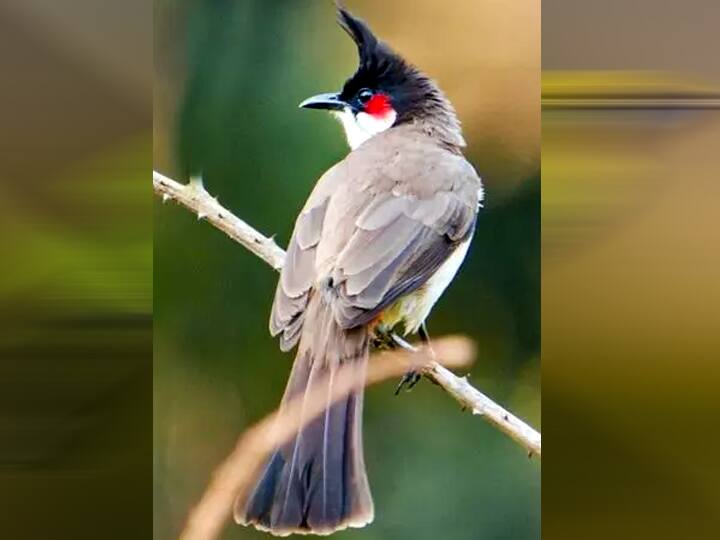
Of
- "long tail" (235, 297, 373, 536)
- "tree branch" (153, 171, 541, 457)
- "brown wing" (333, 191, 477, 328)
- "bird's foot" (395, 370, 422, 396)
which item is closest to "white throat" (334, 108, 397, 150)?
"brown wing" (333, 191, 477, 328)

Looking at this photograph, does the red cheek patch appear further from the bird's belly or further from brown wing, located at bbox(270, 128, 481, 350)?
the bird's belly

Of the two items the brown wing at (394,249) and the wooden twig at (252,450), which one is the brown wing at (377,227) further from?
the wooden twig at (252,450)

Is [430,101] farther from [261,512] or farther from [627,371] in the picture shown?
[261,512]

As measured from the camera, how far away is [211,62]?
7.52ft

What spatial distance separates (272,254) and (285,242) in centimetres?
4

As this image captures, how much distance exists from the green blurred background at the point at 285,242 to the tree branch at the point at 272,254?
0.9 inches

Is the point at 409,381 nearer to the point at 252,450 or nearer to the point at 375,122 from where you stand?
the point at 252,450

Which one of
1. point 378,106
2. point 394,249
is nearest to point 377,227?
point 394,249

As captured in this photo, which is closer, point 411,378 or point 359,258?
point 359,258

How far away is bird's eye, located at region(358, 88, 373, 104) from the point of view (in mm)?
2309

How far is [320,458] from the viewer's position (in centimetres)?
219

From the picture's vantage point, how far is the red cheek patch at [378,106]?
7.59 feet

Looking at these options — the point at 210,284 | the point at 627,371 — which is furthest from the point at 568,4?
the point at 210,284

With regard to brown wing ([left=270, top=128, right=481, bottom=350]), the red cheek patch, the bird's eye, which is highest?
the bird's eye
